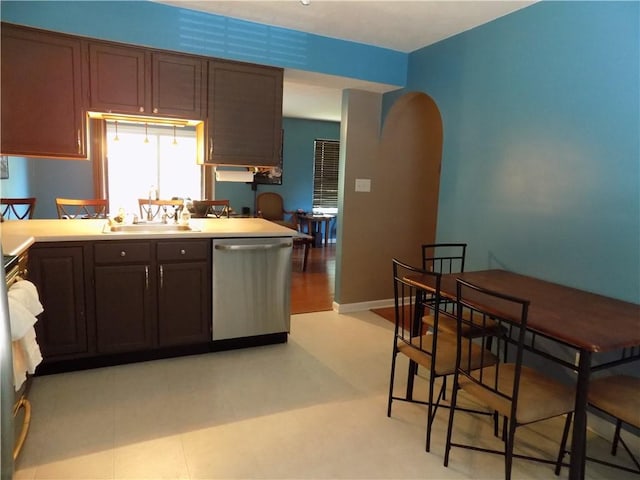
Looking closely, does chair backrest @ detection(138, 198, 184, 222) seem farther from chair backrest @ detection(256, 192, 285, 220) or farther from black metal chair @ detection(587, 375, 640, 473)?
black metal chair @ detection(587, 375, 640, 473)

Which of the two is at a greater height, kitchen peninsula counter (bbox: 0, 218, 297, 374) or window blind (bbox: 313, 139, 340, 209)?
window blind (bbox: 313, 139, 340, 209)

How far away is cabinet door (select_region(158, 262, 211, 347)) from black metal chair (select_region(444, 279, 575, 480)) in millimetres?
1798

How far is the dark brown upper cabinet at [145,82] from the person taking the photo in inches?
114

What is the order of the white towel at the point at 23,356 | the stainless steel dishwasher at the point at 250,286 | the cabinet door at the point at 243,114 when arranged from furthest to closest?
the cabinet door at the point at 243,114
the stainless steel dishwasher at the point at 250,286
the white towel at the point at 23,356

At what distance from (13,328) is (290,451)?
1.32 m

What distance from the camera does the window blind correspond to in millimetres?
7980

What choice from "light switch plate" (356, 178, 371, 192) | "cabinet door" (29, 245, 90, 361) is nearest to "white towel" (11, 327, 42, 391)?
"cabinet door" (29, 245, 90, 361)

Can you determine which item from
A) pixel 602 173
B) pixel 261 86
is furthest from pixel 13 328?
pixel 602 173

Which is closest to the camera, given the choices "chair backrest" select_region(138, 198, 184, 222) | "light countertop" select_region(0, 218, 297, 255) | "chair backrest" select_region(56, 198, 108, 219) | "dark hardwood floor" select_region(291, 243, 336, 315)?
"light countertop" select_region(0, 218, 297, 255)

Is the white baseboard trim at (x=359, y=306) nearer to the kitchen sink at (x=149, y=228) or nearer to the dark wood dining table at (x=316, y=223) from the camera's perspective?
the kitchen sink at (x=149, y=228)

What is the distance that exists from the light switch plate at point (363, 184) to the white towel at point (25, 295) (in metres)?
2.84

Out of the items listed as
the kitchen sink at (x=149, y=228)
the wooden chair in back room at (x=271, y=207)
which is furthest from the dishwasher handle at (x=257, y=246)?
the wooden chair in back room at (x=271, y=207)

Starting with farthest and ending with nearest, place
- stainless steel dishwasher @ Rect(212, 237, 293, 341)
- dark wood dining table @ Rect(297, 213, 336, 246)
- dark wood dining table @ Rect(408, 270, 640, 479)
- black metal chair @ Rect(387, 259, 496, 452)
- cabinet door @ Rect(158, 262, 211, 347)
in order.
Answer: dark wood dining table @ Rect(297, 213, 336, 246) → stainless steel dishwasher @ Rect(212, 237, 293, 341) → cabinet door @ Rect(158, 262, 211, 347) → black metal chair @ Rect(387, 259, 496, 452) → dark wood dining table @ Rect(408, 270, 640, 479)

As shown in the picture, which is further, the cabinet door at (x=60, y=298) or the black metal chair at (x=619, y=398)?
the cabinet door at (x=60, y=298)
